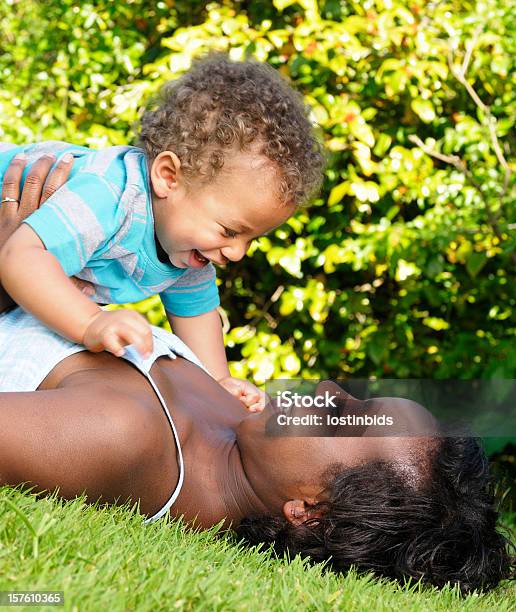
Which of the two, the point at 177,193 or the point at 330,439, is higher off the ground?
the point at 177,193

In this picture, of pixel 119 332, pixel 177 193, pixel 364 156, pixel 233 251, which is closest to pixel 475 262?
pixel 364 156

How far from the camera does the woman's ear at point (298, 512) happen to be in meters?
2.24

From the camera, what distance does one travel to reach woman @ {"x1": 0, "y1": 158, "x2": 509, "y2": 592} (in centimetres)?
215

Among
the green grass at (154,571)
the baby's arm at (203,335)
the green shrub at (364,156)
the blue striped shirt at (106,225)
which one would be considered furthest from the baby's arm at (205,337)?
the green shrub at (364,156)

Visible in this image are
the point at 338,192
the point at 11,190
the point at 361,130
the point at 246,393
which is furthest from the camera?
the point at 338,192

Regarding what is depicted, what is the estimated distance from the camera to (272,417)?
7.33 ft

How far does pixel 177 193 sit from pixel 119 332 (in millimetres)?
556

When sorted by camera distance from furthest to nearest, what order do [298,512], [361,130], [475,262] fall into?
[361,130] < [475,262] < [298,512]

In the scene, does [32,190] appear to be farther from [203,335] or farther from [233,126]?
[203,335]

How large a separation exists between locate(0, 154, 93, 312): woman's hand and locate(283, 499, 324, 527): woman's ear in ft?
2.76

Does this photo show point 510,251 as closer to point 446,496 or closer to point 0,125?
point 446,496

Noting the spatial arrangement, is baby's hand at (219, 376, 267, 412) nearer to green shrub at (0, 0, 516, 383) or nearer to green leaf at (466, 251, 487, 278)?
green shrub at (0, 0, 516, 383)

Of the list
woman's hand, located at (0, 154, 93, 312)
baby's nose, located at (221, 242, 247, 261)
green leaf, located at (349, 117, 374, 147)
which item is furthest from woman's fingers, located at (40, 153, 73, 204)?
green leaf, located at (349, 117, 374, 147)

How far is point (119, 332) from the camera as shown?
2113 mm
